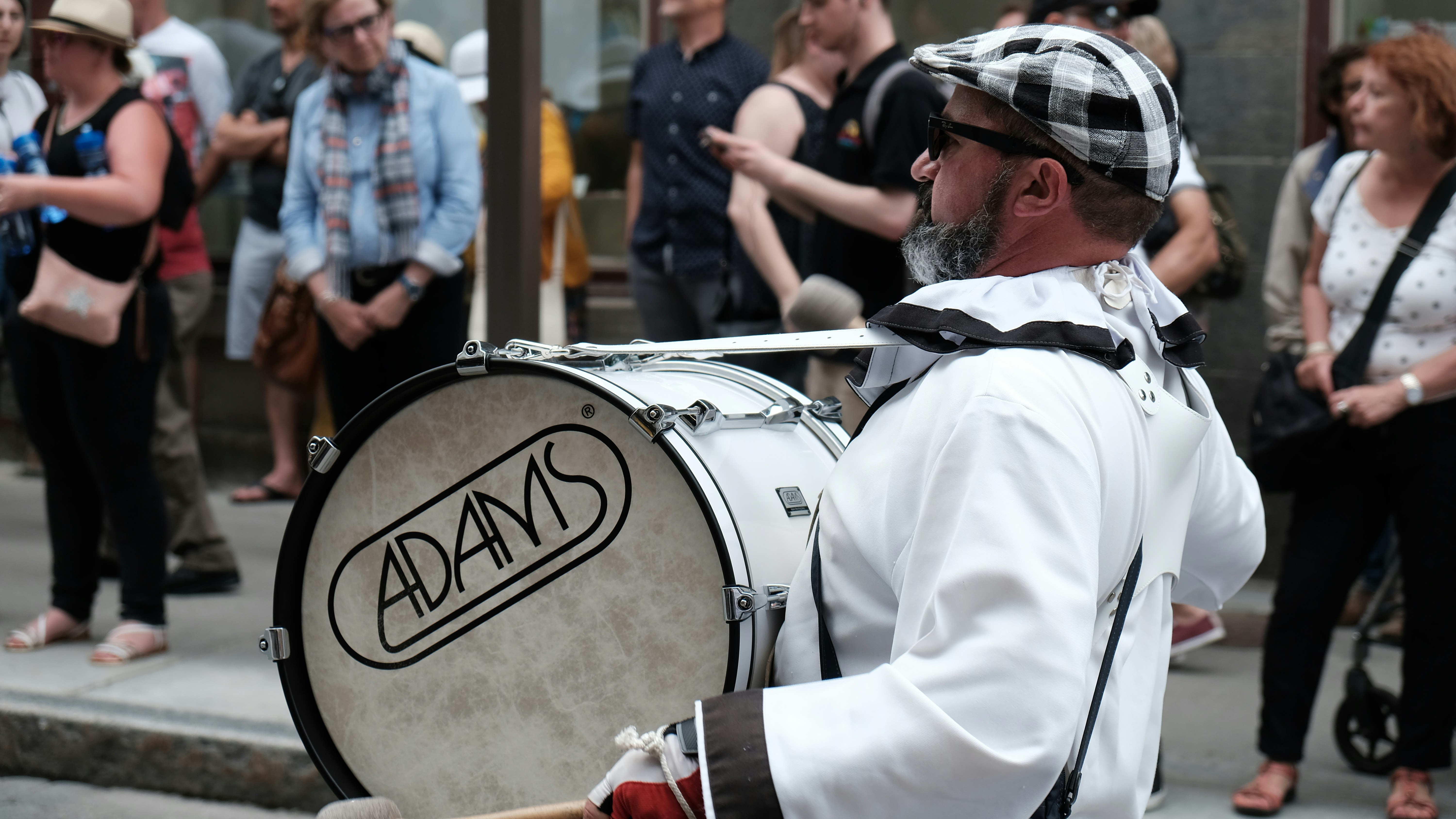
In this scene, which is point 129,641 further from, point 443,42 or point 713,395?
point 443,42

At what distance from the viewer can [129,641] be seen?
4.30m

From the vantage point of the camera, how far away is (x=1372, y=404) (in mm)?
3369

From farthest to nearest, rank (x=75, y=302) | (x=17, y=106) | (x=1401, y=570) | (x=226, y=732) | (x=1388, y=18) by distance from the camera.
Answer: (x=1388, y=18) < (x=17, y=106) < (x=75, y=302) < (x=226, y=732) < (x=1401, y=570)

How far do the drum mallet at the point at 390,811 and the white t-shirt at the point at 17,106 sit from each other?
3.52 m

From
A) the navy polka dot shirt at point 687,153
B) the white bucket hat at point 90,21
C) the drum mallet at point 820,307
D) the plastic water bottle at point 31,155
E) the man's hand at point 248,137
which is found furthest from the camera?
the man's hand at point 248,137

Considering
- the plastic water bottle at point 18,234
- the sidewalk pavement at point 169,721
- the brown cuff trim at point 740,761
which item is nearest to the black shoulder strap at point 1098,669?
the brown cuff trim at point 740,761

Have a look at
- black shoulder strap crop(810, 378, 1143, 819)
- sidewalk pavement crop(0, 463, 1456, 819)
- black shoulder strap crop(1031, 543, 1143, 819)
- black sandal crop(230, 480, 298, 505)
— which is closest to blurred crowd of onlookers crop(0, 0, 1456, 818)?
sidewalk pavement crop(0, 463, 1456, 819)

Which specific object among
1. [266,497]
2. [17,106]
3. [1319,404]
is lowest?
[266,497]

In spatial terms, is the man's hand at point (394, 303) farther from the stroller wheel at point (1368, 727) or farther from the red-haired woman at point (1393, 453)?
the stroller wheel at point (1368, 727)

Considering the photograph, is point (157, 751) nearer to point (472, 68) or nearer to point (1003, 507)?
point (1003, 507)

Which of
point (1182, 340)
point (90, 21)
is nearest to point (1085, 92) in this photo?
point (1182, 340)

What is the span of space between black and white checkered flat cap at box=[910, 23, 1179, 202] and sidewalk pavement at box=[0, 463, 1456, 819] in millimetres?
2277

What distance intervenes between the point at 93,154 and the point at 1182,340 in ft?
11.0

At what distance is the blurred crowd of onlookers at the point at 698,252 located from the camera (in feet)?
11.2
